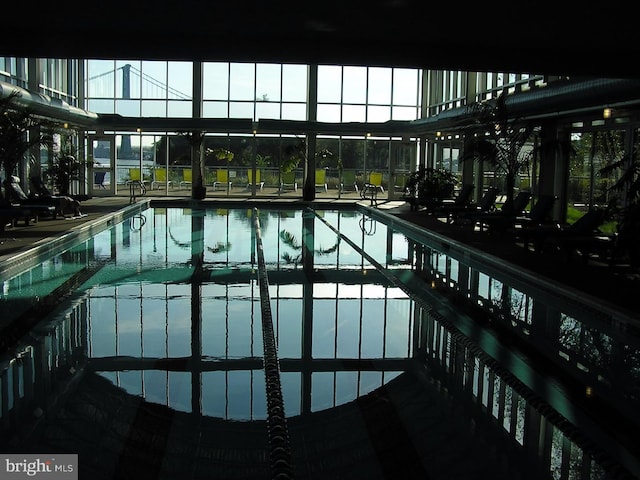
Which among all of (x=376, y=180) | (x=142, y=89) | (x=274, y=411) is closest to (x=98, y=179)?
(x=142, y=89)

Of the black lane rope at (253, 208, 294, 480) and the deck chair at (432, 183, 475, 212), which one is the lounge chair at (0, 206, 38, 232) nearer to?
the black lane rope at (253, 208, 294, 480)

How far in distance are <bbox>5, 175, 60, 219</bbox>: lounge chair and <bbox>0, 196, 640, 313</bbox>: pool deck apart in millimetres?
242

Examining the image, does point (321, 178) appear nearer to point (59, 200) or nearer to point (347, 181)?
Result: point (347, 181)

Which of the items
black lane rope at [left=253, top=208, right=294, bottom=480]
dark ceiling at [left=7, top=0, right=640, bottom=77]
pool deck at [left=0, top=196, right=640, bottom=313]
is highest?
dark ceiling at [left=7, top=0, right=640, bottom=77]

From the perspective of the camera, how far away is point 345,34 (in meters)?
8.36

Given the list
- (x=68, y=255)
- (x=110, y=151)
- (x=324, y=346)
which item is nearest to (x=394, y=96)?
(x=110, y=151)

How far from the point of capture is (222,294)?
28.2ft

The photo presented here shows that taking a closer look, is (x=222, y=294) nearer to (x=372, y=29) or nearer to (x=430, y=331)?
(x=430, y=331)

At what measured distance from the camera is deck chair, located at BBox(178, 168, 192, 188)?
90.4ft

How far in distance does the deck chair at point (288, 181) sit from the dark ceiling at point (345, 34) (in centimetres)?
1767

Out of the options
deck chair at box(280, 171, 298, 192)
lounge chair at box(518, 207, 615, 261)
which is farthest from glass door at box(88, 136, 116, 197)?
lounge chair at box(518, 207, 615, 261)

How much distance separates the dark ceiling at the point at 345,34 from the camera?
7.08 m

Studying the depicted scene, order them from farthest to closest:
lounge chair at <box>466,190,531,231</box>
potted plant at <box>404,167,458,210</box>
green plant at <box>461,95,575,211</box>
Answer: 1. potted plant at <box>404,167,458,210</box>
2. green plant at <box>461,95,575,211</box>
3. lounge chair at <box>466,190,531,231</box>

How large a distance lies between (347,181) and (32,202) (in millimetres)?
14175
